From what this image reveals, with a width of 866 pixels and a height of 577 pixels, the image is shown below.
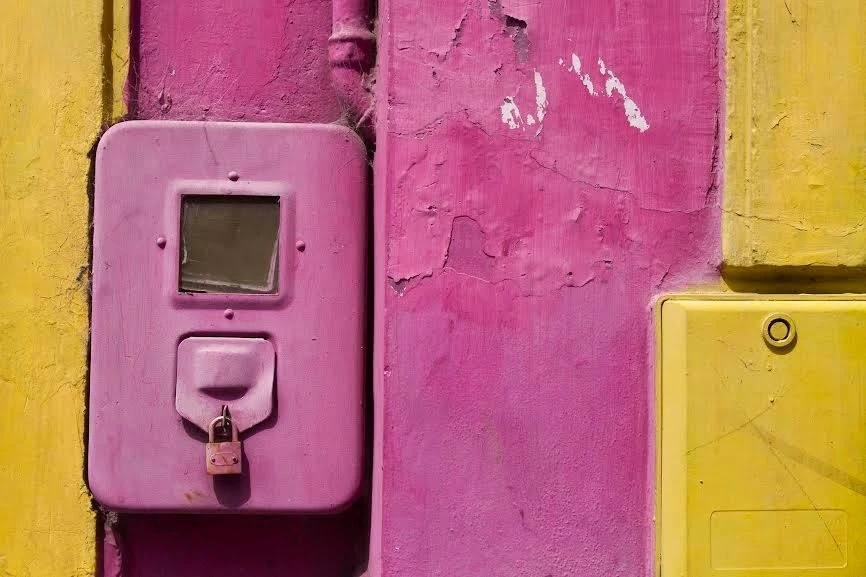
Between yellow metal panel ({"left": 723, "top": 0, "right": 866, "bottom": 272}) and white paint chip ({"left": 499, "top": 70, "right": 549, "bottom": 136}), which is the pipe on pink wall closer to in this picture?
white paint chip ({"left": 499, "top": 70, "right": 549, "bottom": 136})

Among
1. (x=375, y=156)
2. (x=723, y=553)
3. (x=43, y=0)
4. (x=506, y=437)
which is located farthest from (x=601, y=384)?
(x=43, y=0)

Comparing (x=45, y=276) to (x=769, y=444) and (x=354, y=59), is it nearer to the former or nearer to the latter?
(x=354, y=59)

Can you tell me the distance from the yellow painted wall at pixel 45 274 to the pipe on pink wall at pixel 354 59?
1.59 ft

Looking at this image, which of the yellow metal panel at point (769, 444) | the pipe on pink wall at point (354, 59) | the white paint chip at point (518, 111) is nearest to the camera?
the yellow metal panel at point (769, 444)

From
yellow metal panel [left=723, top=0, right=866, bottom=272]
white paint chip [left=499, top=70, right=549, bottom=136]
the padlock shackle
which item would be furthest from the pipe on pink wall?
yellow metal panel [left=723, top=0, right=866, bottom=272]

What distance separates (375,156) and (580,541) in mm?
866

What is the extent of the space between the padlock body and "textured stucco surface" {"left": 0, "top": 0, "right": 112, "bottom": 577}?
0.32 metres

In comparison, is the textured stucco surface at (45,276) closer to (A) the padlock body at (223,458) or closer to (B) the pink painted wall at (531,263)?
(A) the padlock body at (223,458)

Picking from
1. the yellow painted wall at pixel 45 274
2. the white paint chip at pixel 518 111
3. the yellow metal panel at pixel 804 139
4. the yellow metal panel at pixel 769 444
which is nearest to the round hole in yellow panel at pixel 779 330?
the yellow metal panel at pixel 769 444

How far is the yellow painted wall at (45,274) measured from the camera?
1.49m

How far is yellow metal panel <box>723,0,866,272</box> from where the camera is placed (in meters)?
1.38

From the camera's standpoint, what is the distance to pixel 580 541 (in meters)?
1.40

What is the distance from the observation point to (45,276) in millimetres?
1505

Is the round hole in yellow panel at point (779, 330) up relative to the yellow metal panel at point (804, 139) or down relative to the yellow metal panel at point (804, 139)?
down
